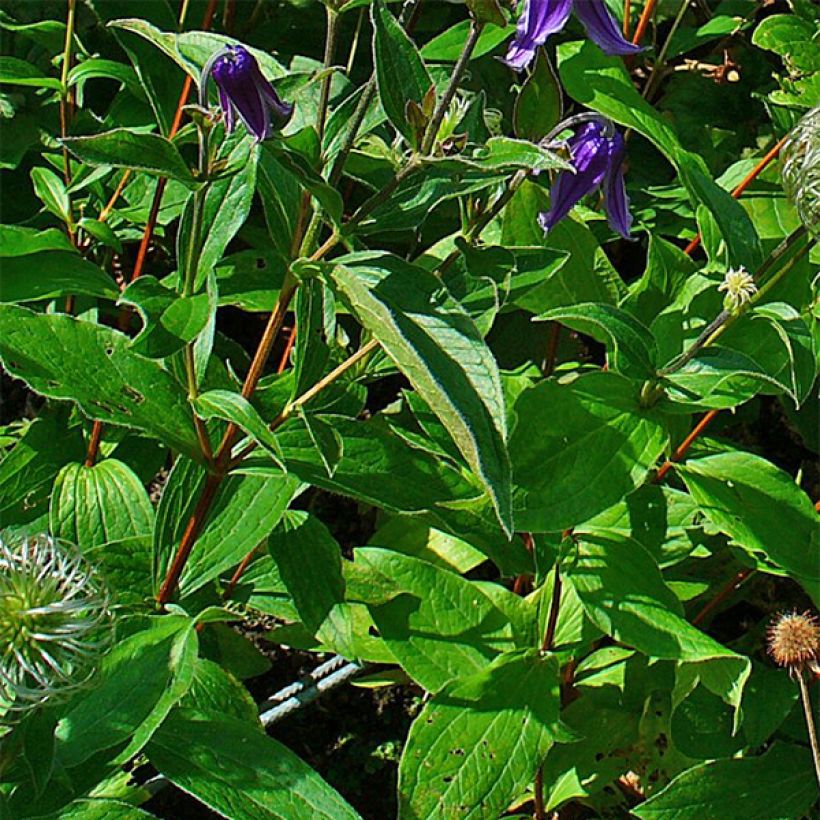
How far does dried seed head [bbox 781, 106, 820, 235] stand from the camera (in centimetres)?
144

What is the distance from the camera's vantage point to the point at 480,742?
5.24 feet

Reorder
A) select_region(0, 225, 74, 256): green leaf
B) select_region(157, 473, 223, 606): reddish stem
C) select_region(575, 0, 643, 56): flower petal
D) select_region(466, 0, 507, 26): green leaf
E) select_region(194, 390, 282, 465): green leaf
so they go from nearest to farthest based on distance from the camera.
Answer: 1. select_region(466, 0, 507, 26): green leaf
2. select_region(575, 0, 643, 56): flower petal
3. select_region(194, 390, 282, 465): green leaf
4. select_region(157, 473, 223, 606): reddish stem
5. select_region(0, 225, 74, 256): green leaf

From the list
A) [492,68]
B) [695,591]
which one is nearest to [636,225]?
[492,68]

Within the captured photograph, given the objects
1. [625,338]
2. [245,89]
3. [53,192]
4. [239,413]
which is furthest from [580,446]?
[53,192]

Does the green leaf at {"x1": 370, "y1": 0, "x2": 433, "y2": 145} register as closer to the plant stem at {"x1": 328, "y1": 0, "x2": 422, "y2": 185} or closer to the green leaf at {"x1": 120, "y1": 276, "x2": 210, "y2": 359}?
the plant stem at {"x1": 328, "y1": 0, "x2": 422, "y2": 185}

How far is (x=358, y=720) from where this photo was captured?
2.07 metres

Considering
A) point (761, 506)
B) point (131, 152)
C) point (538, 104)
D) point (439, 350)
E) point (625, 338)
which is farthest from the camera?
point (761, 506)

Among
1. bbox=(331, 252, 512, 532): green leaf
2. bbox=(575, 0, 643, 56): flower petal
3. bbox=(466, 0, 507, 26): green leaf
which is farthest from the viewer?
bbox=(575, 0, 643, 56): flower petal

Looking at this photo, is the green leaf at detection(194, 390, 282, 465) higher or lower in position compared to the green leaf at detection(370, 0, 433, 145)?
lower

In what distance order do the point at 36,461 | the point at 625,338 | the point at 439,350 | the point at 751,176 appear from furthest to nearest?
the point at 751,176 → the point at 36,461 → the point at 625,338 → the point at 439,350

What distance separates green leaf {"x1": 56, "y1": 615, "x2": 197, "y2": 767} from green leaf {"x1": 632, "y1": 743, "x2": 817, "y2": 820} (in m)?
0.77

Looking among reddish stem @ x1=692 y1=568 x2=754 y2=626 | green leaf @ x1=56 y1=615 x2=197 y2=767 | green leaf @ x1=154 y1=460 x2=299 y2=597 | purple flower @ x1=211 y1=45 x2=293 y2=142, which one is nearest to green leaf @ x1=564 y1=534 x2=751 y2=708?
reddish stem @ x1=692 y1=568 x2=754 y2=626

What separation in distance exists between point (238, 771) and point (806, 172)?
1112mm

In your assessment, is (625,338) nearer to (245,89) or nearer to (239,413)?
(239,413)
